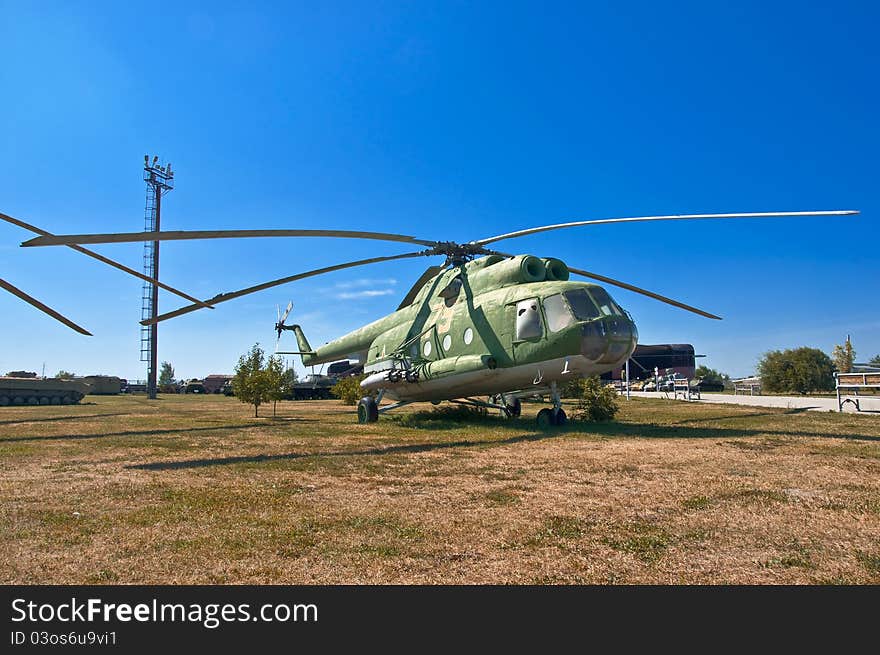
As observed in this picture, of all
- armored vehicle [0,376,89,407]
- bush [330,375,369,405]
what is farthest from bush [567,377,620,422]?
armored vehicle [0,376,89,407]

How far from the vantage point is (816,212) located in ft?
28.2

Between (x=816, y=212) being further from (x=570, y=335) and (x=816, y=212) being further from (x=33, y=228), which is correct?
(x=33, y=228)

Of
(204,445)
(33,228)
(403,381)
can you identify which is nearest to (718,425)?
(403,381)

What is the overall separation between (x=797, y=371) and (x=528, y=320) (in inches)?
1633

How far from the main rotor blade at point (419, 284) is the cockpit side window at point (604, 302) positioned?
17.3 feet

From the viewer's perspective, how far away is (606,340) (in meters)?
12.2

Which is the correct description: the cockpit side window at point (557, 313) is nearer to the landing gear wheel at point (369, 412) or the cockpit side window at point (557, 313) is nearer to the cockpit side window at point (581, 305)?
the cockpit side window at point (581, 305)

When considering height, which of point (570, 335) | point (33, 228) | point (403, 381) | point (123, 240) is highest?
point (33, 228)

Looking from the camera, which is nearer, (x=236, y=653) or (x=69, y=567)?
(x=236, y=653)

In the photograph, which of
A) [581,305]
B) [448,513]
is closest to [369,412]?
[581,305]

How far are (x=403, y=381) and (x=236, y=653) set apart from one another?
12.9 meters

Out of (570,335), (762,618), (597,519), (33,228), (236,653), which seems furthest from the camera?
(570,335)

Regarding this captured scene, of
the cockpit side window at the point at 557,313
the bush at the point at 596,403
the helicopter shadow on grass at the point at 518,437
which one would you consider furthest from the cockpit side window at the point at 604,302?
the bush at the point at 596,403

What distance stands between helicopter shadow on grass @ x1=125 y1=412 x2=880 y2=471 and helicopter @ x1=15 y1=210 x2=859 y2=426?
3.01 ft
